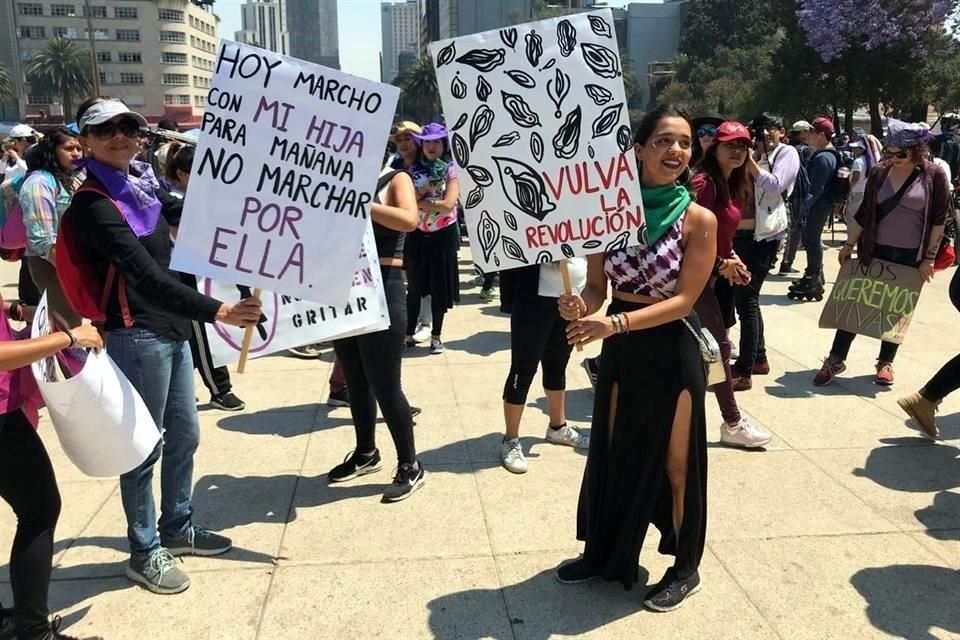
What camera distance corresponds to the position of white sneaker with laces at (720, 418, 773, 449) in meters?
4.58

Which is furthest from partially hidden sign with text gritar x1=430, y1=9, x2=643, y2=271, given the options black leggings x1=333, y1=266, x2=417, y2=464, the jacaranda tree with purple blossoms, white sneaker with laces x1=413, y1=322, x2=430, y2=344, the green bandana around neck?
the jacaranda tree with purple blossoms

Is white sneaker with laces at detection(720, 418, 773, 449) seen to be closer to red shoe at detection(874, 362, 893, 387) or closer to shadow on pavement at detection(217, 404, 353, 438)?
red shoe at detection(874, 362, 893, 387)

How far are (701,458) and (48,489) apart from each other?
2333 millimetres

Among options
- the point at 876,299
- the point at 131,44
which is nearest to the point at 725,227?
the point at 876,299

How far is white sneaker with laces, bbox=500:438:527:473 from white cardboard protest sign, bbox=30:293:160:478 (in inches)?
80.3

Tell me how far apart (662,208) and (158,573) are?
8.20 ft

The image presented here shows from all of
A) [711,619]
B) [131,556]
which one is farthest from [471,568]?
[131,556]

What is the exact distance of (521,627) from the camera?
288 cm

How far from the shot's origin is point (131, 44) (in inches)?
3797

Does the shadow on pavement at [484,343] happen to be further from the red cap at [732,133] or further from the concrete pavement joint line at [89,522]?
the concrete pavement joint line at [89,522]

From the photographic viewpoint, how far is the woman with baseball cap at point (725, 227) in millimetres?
4586

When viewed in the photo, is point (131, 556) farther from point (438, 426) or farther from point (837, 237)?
point (837, 237)

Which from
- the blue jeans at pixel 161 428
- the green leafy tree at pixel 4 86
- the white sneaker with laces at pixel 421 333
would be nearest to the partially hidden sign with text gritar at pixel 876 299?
the white sneaker with laces at pixel 421 333

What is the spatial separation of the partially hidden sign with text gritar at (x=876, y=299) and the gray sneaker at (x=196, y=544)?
4.66 metres
